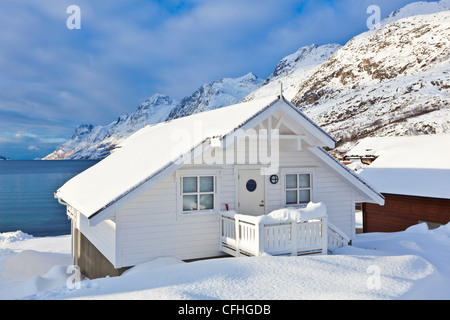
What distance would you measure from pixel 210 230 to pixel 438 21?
165 metres

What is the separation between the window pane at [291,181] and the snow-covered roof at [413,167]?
916 centimetres

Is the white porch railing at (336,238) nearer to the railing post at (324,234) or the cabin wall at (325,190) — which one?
the railing post at (324,234)

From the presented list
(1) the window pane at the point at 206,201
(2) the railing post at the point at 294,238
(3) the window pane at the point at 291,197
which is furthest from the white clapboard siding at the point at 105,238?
(3) the window pane at the point at 291,197

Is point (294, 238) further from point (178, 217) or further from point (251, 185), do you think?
point (178, 217)

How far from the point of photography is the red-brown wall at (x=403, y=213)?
17.2 metres

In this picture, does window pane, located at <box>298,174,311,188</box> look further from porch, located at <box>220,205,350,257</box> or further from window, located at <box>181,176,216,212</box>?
window, located at <box>181,176,216,212</box>

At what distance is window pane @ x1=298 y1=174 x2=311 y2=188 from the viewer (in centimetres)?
1226

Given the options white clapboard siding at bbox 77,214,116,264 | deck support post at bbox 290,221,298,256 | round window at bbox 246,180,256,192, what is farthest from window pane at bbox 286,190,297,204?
white clapboard siding at bbox 77,214,116,264

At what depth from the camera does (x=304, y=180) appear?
12.3m
